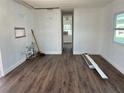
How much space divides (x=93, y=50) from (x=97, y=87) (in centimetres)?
373

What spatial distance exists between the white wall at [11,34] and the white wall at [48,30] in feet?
3.75

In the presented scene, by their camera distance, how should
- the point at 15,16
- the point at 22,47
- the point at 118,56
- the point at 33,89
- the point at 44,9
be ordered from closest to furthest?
1. the point at 33,89
2. the point at 118,56
3. the point at 15,16
4. the point at 22,47
5. the point at 44,9

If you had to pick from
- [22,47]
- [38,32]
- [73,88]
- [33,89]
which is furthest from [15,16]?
[73,88]

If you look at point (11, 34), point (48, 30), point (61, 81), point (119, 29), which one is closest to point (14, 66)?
point (11, 34)

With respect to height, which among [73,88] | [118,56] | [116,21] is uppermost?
[116,21]

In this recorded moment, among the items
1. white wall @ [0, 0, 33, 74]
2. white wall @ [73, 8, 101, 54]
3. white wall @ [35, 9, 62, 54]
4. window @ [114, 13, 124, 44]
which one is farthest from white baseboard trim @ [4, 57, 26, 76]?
window @ [114, 13, 124, 44]

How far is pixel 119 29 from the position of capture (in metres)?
3.91

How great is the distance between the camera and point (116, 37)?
416 cm

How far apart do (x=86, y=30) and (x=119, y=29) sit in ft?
→ 8.17

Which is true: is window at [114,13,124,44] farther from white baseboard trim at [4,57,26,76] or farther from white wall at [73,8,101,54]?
white baseboard trim at [4,57,26,76]

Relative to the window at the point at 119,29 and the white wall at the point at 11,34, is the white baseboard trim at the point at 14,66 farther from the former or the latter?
the window at the point at 119,29

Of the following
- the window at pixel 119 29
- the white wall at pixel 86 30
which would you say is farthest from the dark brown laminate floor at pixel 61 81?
the white wall at pixel 86 30

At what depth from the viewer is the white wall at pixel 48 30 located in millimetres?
6309

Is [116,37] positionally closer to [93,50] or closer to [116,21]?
[116,21]
